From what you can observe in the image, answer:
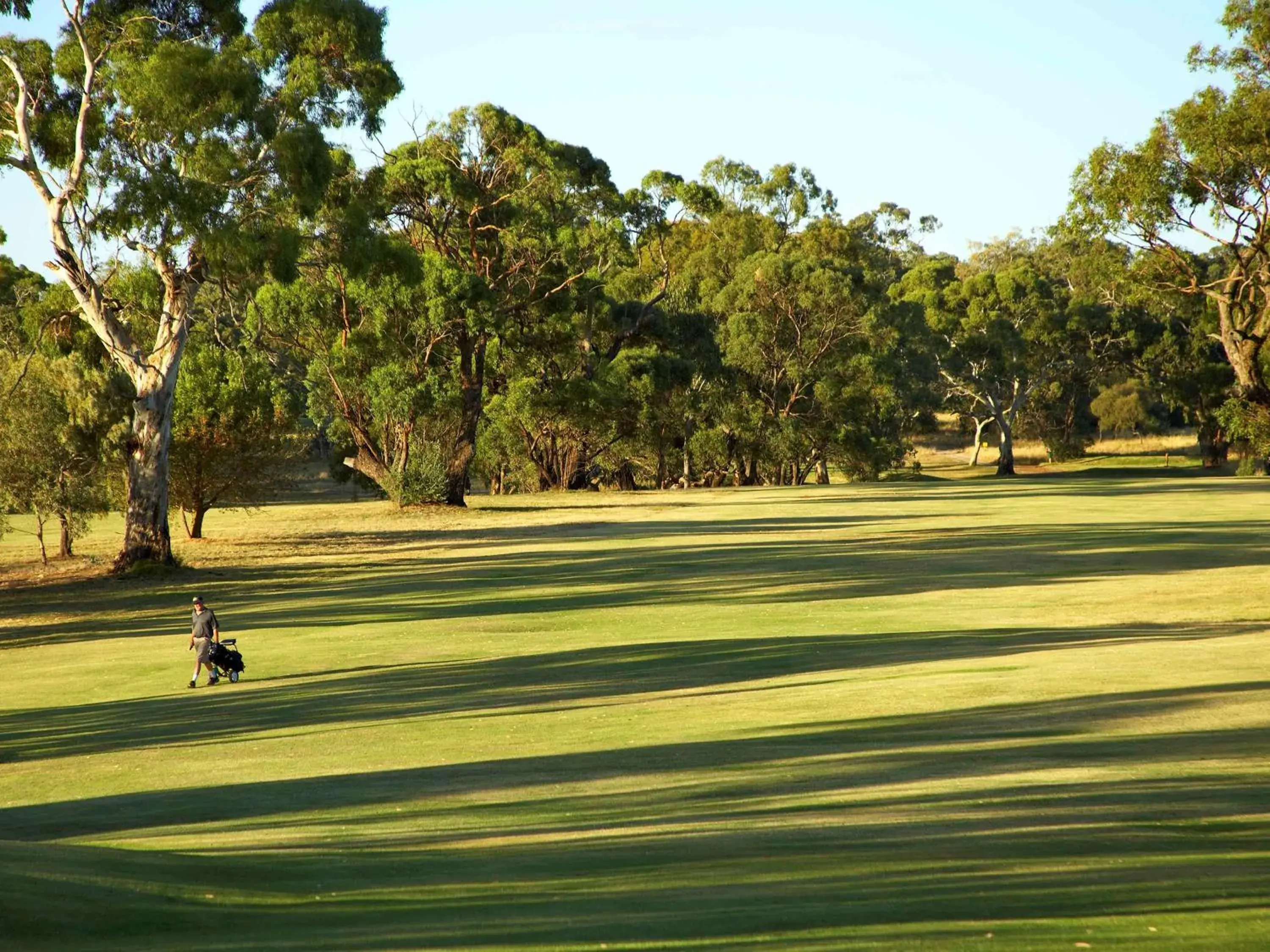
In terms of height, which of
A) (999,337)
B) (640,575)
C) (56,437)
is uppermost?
(999,337)

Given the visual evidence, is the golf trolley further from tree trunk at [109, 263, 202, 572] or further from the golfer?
tree trunk at [109, 263, 202, 572]

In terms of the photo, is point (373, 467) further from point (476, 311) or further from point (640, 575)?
point (640, 575)

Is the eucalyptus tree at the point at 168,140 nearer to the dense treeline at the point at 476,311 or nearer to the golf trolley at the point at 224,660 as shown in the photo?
the dense treeline at the point at 476,311

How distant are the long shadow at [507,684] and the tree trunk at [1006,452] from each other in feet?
213

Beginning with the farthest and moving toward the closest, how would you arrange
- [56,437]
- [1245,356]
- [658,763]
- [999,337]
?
[999,337] → [56,437] → [1245,356] → [658,763]

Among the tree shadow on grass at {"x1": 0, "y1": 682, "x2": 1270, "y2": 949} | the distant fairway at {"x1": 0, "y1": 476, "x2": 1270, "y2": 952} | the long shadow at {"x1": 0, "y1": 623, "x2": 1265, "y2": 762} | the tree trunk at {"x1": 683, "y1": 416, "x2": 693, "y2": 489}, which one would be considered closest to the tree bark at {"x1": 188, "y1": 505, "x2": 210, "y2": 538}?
the distant fairway at {"x1": 0, "y1": 476, "x2": 1270, "y2": 952}

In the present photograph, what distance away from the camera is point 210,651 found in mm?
17469

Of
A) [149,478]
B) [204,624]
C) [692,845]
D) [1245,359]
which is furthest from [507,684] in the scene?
[1245,359]

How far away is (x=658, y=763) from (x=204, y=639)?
899 centimetres

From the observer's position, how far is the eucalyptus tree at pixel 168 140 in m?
29.5

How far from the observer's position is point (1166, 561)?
29.4 meters

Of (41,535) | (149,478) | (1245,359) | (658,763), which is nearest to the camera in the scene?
(658,763)

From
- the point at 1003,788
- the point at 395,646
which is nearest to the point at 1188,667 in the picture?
the point at 1003,788

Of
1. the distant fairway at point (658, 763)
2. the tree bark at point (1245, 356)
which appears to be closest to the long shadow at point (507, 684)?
the distant fairway at point (658, 763)
